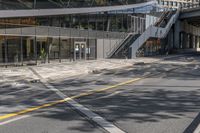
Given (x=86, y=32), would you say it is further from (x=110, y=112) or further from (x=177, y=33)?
(x=177, y=33)

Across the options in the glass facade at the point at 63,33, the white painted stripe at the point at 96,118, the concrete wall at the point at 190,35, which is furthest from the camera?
the concrete wall at the point at 190,35

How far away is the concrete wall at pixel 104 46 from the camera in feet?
140

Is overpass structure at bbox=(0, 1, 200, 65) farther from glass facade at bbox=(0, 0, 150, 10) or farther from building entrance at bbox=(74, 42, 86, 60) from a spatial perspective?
glass facade at bbox=(0, 0, 150, 10)

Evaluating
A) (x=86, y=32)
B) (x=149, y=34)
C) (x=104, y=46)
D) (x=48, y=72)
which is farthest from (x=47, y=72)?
(x=149, y=34)

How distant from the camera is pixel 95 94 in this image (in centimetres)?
1294

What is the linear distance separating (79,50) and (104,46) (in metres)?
5.15

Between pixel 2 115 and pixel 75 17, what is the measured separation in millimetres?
32220

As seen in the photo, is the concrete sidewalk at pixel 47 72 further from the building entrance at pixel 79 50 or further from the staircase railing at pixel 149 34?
the staircase railing at pixel 149 34

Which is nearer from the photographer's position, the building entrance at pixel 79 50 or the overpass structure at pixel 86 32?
the overpass structure at pixel 86 32

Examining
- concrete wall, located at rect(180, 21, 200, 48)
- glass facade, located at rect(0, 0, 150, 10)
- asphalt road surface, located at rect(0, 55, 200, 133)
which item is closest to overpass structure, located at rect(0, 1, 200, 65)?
glass facade, located at rect(0, 0, 150, 10)

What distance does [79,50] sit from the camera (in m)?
39.4

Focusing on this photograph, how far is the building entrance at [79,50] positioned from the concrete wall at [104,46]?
2775 millimetres

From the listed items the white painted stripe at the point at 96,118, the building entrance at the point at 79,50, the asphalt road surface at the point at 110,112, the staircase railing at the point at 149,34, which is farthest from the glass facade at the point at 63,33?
the white painted stripe at the point at 96,118

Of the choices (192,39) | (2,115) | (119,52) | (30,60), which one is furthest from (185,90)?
(192,39)
